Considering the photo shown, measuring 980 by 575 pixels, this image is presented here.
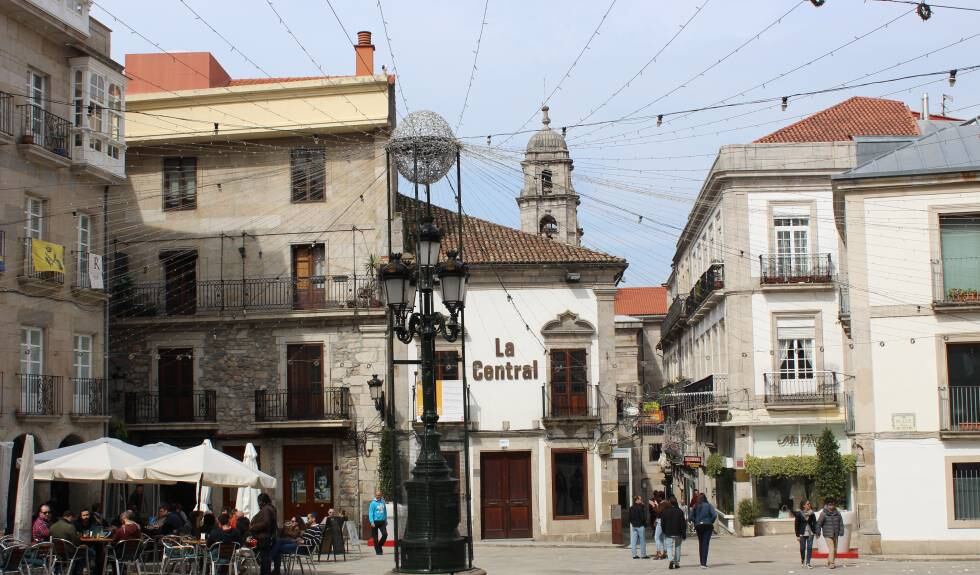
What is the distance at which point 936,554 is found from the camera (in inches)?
992

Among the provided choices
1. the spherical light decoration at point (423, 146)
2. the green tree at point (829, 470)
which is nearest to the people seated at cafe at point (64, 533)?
the spherical light decoration at point (423, 146)

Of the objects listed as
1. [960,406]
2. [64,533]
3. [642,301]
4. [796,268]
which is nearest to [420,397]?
[796,268]

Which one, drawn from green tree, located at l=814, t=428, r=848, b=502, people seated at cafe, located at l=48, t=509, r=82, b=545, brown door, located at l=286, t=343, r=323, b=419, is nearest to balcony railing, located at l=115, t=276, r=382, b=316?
brown door, located at l=286, t=343, r=323, b=419

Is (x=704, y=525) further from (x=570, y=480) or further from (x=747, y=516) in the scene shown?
(x=747, y=516)

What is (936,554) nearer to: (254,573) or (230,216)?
(254,573)

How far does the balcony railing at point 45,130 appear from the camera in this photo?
24172mm

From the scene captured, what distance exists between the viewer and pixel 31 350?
80.5ft

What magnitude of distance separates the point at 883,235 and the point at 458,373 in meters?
11.2

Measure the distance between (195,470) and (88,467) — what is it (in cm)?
158

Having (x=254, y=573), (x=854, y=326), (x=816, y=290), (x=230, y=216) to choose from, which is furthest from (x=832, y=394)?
(x=254, y=573)

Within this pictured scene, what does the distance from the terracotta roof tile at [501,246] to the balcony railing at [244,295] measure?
274cm

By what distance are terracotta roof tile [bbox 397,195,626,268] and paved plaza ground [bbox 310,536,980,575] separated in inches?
285

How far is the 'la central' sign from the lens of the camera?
3169 centimetres

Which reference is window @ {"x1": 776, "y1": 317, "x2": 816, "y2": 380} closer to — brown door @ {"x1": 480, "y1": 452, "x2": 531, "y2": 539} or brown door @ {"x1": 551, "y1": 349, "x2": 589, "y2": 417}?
brown door @ {"x1": 551, "y1": 349, "x2": 589, "y2": 417}
